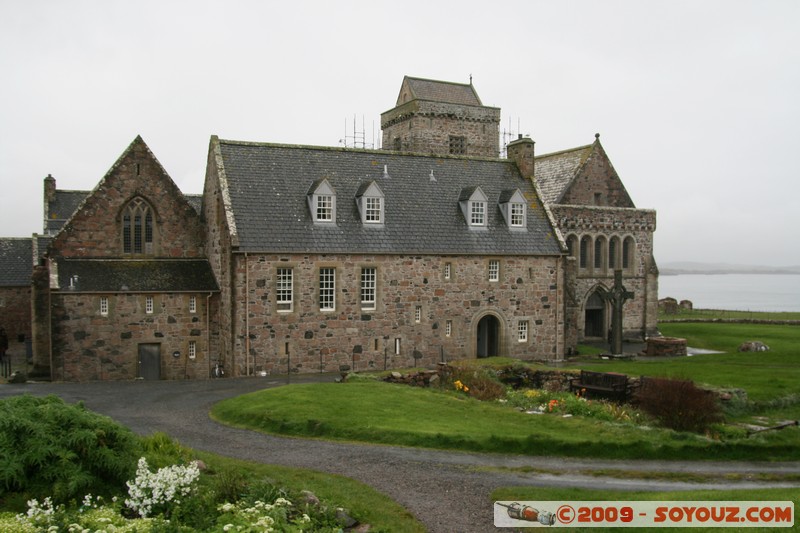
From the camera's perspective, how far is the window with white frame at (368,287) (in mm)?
36219

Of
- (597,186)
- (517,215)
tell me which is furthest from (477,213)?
(597,186)

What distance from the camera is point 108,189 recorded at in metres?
35.7

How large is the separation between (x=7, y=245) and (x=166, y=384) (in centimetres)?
3311

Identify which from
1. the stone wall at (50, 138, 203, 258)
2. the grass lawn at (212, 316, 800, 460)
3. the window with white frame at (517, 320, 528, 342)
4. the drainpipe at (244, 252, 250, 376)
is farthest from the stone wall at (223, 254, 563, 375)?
the grass lawn at (212, 316, 800, 460)

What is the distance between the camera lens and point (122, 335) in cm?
3369

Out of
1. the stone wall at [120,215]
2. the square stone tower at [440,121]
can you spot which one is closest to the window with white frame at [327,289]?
the stone wall at [120,215]

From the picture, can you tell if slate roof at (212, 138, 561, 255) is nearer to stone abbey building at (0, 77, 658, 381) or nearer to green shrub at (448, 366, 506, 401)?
stone abbey building at (0, 77, 658, 381)

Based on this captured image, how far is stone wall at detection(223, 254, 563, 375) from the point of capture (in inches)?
1325

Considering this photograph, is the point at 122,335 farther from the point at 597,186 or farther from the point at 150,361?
the point at 597,186

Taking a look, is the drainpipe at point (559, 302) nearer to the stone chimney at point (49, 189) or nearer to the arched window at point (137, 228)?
the arched window at point (137, 228)

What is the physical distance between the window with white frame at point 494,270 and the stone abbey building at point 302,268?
5.6 inches

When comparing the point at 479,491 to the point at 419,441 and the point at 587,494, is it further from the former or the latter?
the point at 419,441

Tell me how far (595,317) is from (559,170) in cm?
1051

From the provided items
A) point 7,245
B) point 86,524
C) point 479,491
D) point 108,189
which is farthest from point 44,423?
point 7,245
